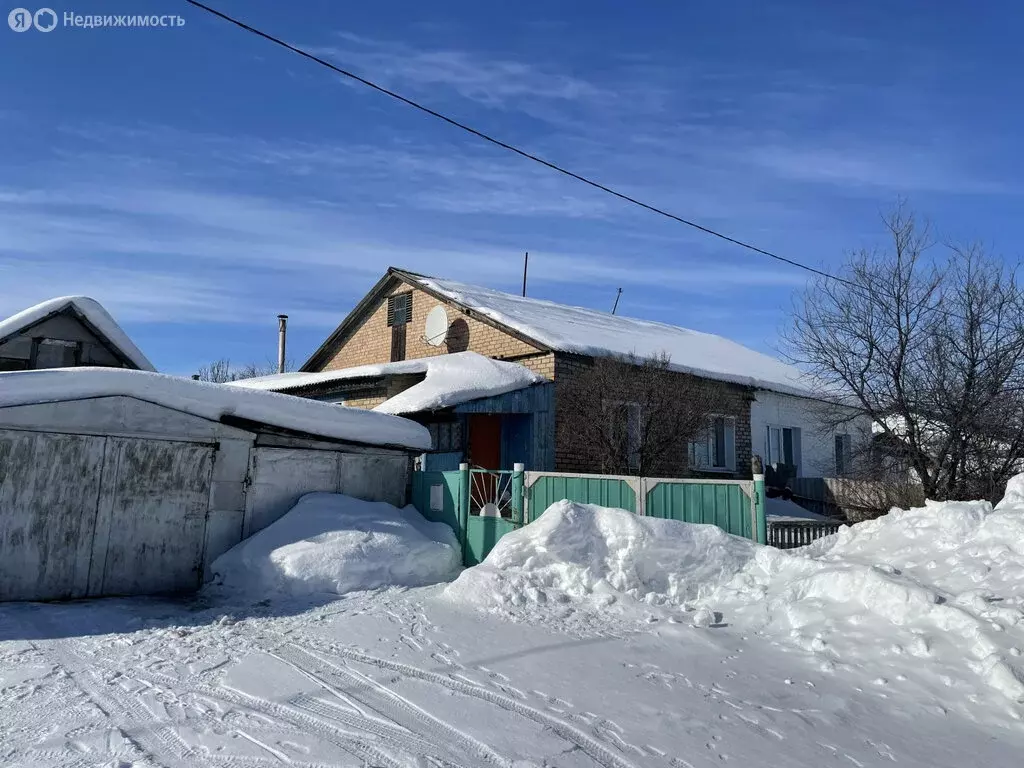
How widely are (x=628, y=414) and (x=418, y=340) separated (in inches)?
259

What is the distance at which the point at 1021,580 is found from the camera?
6723mm

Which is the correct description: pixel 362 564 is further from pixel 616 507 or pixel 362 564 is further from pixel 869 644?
pixel 869 644

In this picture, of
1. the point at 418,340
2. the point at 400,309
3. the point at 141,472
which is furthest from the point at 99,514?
the point at 400,309

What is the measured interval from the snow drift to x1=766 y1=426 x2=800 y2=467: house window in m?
9.65

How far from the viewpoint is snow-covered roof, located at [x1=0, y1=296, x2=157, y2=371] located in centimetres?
1459

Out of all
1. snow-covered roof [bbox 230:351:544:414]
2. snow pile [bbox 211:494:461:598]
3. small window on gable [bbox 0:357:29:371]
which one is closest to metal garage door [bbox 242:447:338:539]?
snow pile [bbox 211:494:461:598]

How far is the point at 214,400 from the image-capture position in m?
9.55

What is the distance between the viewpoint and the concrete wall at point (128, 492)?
8391 mm

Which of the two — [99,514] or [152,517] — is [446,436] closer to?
[152,517]

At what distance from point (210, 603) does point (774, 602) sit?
609cm

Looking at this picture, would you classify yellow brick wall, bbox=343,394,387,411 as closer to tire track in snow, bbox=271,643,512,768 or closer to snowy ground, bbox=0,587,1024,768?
snowy ground, bbox=0,587,1024,768

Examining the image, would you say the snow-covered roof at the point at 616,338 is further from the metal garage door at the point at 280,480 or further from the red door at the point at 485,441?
the metal garage door at the point at 280,480

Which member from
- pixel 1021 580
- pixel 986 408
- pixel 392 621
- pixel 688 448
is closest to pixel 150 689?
pixel 392 621

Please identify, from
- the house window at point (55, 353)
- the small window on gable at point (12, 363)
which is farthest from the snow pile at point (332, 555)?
the small window on gable at point (12, 363)
